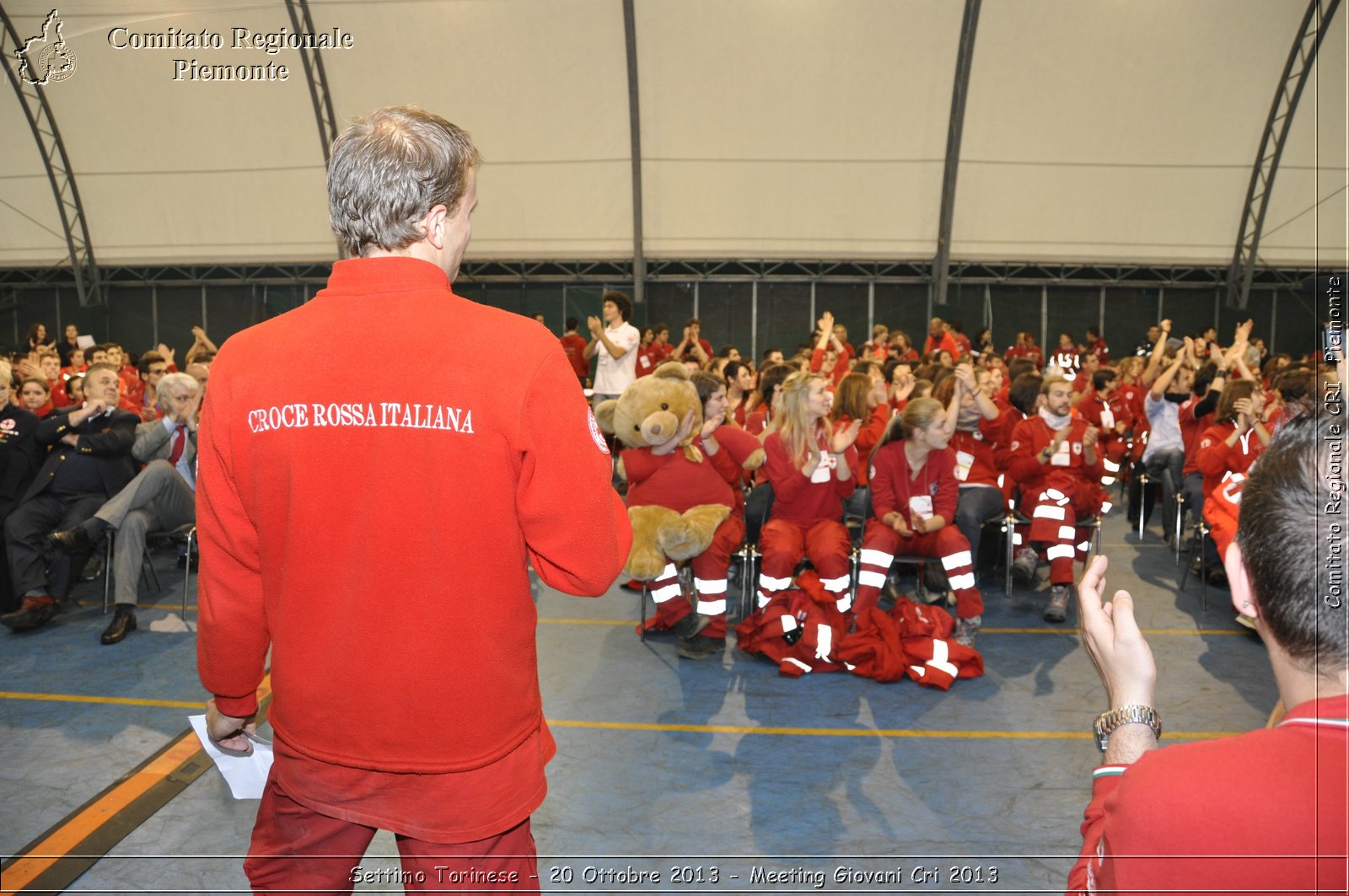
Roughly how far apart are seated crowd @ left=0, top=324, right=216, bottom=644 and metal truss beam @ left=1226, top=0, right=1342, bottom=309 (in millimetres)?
15937

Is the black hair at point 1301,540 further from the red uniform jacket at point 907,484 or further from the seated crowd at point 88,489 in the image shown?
the seated crowd at point 88,489

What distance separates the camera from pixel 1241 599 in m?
1.23

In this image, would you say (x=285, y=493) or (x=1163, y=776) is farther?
(x=285, y=493)

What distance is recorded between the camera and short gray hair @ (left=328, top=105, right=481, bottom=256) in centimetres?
169

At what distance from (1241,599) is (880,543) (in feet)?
14.6

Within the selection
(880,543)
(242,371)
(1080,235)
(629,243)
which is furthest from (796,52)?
(242,371)

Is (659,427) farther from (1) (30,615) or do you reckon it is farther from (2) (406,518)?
(1) (30,615)

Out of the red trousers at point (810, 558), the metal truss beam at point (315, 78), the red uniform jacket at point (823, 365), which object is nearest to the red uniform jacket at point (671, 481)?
the red trousers at point (810, 558)

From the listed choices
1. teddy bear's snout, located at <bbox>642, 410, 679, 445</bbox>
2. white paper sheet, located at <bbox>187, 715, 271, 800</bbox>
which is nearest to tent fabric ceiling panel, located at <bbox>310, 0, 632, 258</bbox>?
teddy bear's snout, located at <bbox>642, 410, 679, 445</bbox>

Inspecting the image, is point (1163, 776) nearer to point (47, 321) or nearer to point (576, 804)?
point (576, 804)

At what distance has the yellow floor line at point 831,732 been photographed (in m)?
4.44

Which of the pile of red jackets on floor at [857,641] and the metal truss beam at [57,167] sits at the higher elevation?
the metal truss beam at [57,167]

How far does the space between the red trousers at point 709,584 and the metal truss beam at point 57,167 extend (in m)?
13.6

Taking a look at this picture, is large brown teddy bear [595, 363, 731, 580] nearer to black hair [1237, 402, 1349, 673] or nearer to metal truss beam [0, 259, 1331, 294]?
black hair [1237, 402, 1349, 673]
